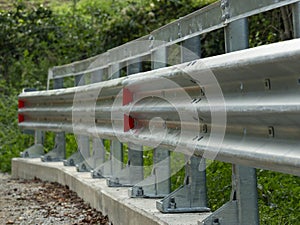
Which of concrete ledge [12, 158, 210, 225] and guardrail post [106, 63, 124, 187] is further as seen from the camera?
guardrail post [106, 63, 124, 187]

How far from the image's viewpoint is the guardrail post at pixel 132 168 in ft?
19.7

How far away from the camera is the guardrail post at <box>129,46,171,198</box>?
207 inches

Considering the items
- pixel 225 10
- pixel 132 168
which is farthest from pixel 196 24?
pixel 132 168

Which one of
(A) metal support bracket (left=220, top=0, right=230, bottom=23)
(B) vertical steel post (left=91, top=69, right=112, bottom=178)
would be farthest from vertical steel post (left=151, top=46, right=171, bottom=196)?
(B) vertical steel post (left=91, top=69, right=112, bottom=178)

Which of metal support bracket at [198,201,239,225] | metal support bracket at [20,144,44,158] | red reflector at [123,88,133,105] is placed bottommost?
metal support bracket at [198,201,239,225]

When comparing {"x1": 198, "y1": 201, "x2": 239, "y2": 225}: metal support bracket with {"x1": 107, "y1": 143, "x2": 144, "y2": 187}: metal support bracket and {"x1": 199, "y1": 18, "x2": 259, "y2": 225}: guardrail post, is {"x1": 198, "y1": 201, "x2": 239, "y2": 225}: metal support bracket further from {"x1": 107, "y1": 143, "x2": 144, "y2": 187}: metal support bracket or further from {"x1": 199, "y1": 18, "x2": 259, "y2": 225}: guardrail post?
{"x1": 107, "y1": 143, "x2": 144, "y2": 187}: metal support bracket

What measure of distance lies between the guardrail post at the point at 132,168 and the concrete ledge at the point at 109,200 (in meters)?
0.12

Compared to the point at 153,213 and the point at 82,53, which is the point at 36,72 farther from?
the point at 153,213

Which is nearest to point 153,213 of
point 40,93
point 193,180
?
point 193,180

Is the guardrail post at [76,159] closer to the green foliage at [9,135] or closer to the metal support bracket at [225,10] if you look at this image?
the green foliage at [9,135]

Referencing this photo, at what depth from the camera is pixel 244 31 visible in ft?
12.5

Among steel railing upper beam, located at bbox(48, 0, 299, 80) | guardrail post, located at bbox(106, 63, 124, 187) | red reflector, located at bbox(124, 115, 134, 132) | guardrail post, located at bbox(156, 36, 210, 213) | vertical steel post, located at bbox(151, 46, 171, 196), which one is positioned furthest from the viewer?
guardrail post, located at bbox(106, 63, 124, 187)

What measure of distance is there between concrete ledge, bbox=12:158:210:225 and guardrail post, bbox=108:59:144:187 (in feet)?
0.39

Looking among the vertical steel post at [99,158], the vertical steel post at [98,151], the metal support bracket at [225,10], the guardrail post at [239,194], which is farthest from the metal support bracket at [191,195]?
the vertical steel post at [98,151]
